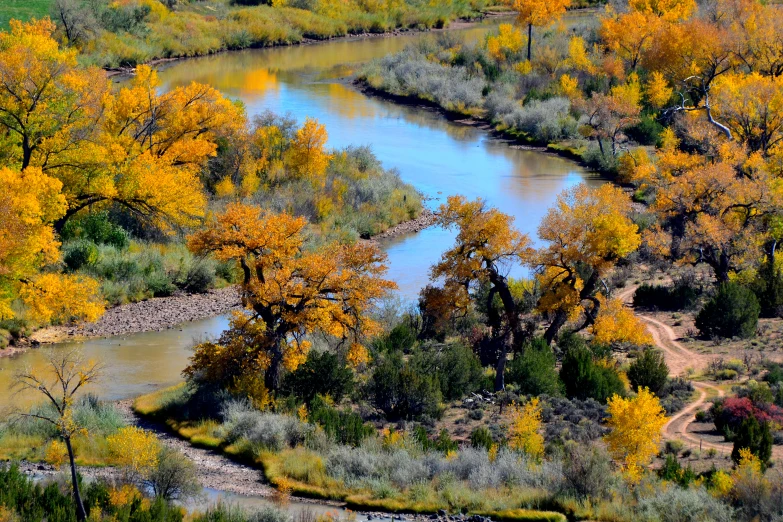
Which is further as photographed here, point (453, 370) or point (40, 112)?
point (40, 112)

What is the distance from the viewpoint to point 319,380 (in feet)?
81.2

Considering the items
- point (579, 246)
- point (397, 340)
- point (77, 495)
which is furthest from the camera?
point (397, 340)

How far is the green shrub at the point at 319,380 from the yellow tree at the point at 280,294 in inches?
10.6

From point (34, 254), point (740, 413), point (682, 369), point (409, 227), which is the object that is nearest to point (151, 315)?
point (34, 254)

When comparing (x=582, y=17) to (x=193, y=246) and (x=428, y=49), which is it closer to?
(x=428, y=49)

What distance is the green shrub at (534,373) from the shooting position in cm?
2478

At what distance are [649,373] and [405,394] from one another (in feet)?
18.0

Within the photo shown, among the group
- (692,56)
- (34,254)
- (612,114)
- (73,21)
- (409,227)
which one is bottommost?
(409,227)

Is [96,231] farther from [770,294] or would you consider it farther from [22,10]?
[22,10]

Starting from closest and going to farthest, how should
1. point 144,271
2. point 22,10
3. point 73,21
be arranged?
point 144,271
point 73,21
point 22,10

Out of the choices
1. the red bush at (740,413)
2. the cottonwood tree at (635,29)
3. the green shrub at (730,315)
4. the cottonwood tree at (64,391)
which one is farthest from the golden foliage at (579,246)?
the cottonwood tree at (635,29)

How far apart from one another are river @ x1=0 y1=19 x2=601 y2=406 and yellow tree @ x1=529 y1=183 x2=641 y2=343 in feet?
23.2

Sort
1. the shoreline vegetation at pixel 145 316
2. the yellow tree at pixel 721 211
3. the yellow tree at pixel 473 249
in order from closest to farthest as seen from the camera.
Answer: the yellow tree at pixel 473 249 → the shoreline vegetation at pixel 145 316 → the yellow tree at pixel 721 211

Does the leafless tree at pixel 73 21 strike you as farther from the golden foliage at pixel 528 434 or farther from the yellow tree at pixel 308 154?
the golden foliage at pixel 528 434
